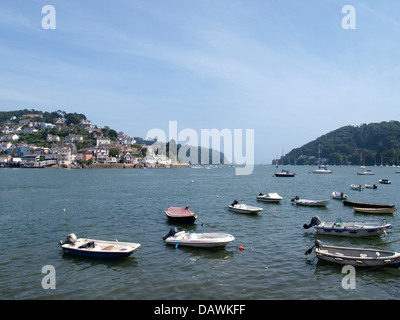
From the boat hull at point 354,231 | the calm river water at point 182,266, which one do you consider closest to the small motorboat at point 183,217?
the calm river water at point 182,266

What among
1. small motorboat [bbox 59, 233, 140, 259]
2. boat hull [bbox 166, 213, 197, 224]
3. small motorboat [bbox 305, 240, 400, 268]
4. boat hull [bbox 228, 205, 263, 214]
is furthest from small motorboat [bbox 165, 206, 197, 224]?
small motorboat [bbox 305, 240, 400, 268]

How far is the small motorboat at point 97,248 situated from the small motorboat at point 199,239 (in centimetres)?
331

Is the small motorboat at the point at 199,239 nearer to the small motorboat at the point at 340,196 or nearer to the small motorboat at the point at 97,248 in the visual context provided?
the small motorboat at the point at 97,248

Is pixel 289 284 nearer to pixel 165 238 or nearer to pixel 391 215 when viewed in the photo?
pixel 165 238

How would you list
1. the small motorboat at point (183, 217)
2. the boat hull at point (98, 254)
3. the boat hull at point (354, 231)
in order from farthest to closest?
the small motorboat at point (183, 217)
the boat hull at point (354, 231)
the boat hull at point (98, 254)

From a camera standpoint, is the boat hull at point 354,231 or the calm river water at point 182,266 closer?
the calm river water at point 182,266

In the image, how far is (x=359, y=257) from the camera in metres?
17.5

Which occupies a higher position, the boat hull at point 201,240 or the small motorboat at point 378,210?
the boat hull at point 201,240

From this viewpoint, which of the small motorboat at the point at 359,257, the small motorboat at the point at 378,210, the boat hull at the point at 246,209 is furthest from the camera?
the small motorboat at the point at 378,210

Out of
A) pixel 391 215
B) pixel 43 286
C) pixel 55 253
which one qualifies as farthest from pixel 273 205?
pixel 43 286

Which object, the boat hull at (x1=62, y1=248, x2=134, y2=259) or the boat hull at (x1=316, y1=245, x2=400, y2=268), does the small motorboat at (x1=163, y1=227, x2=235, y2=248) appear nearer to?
the boat hull at (x1=62, y1=248, x2=134, y2=259)

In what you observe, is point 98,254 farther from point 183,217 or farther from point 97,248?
point 183,217

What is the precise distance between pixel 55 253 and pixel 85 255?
2.61 metres

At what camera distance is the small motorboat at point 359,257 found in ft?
56.0
